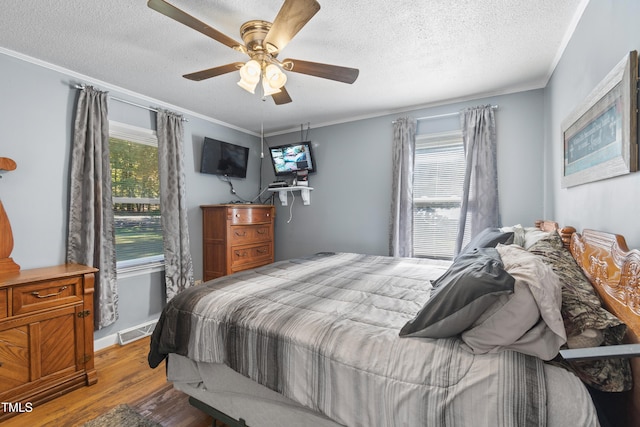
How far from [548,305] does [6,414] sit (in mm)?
2959

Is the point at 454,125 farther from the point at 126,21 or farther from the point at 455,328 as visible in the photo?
the point at 126,21

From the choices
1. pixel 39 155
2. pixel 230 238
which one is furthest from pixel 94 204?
pixel 230 238

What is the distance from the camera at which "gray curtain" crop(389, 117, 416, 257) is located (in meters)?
3.28

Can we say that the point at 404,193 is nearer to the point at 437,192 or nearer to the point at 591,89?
the point at 437,192

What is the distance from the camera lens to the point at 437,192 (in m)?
3.27

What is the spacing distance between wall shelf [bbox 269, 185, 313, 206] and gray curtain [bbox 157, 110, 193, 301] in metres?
1.31

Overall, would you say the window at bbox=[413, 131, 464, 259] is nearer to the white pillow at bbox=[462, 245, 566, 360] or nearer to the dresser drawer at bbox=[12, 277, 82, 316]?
the white pillow at bbox=[462, 245, 566, 360]

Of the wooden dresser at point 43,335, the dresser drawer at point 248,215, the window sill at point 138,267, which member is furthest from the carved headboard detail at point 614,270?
the window sill at point 138,267

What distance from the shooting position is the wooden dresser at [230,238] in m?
3.38

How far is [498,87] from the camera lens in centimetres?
280

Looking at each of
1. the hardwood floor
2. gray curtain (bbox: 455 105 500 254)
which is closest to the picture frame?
gray curtain (bbox: 455 105 500 254)

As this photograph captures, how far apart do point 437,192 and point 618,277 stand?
2.36 metres

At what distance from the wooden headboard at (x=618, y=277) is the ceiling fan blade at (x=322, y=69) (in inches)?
62.4

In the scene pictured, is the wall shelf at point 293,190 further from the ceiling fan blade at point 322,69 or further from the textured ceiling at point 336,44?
the ceiling fan blade at point 322,69
